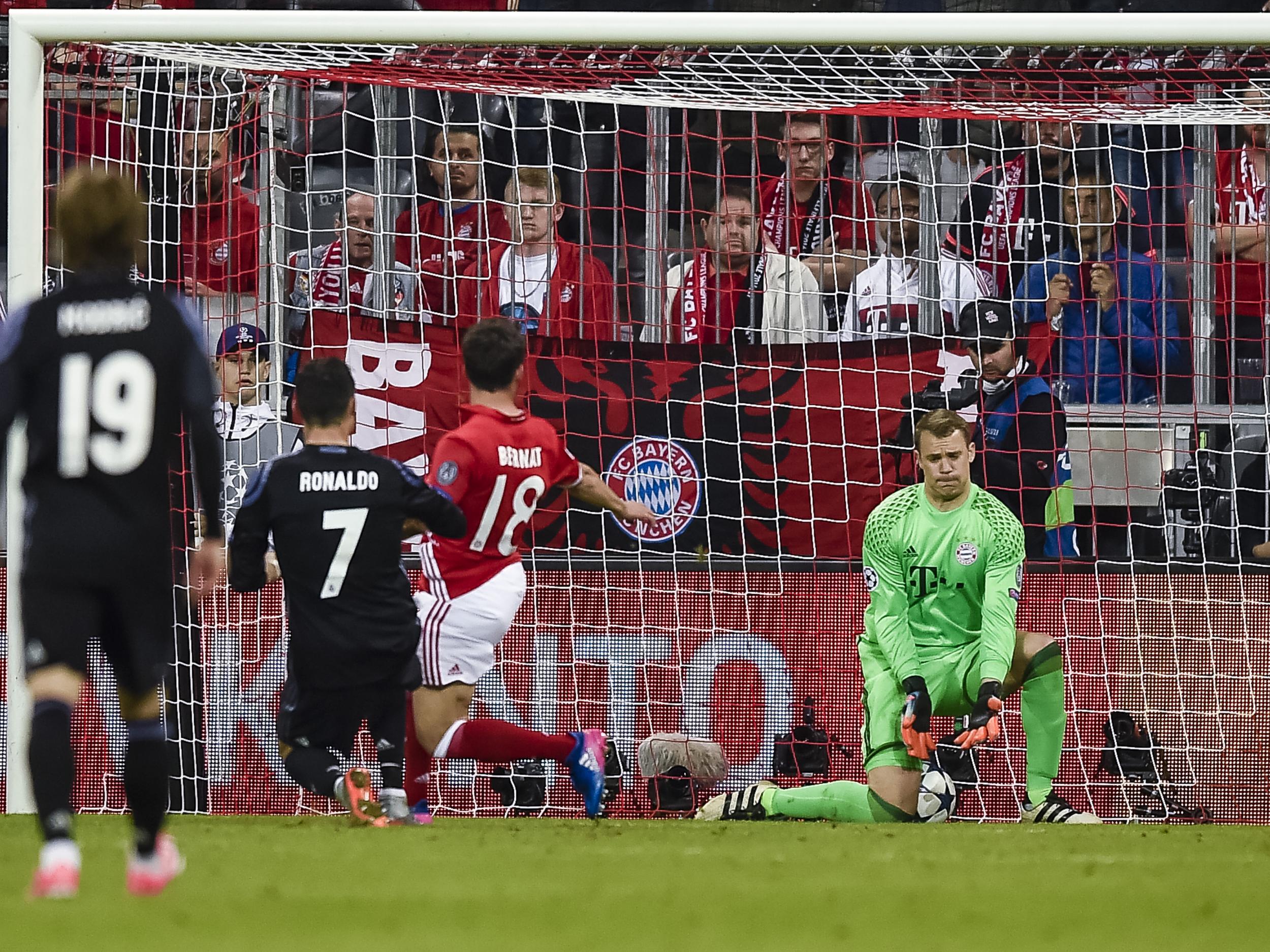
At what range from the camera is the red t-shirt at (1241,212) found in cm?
844

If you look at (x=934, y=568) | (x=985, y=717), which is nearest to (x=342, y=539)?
(x=985, y=717)

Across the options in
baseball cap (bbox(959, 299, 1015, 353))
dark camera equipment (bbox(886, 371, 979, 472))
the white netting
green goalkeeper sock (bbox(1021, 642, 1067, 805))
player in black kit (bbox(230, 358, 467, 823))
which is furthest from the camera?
baseball cap (bbox(959, 299, 1015, 353))

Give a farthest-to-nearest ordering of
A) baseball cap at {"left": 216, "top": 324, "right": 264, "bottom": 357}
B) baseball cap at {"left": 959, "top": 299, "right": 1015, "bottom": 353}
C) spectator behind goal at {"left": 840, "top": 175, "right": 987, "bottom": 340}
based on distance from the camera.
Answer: spectator behind goal at {"left": 840, "top": 175, "right": 987, "bottom": 340}
baseball cap at {"left": 959, "top": 299, "right": 1015, "bottom": 353}
baseball cap at {"left": 216, "top": 324, "right": 264, "bottom": 357}

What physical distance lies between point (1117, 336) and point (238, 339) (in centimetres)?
392

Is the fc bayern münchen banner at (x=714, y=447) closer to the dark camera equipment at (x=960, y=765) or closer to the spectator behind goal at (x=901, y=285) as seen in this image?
the spectator behind goal at (x=901, y=285)

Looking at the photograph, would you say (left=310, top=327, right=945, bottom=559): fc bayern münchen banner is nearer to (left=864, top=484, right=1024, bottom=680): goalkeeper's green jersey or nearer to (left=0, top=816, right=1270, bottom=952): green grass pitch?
(left=864, top=484, right=1024, bottom=680): goalkeeper's green jersey

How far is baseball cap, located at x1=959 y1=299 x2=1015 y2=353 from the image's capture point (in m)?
8.21

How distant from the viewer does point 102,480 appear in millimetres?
3783

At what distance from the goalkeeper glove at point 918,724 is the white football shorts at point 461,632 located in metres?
1.48

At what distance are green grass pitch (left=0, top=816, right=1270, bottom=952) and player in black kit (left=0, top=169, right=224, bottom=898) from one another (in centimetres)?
A: 32

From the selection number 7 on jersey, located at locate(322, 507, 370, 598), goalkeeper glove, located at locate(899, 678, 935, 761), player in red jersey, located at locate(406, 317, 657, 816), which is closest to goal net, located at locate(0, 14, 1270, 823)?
goalkeeper glove, located at locate(899, 678, 935, 761)

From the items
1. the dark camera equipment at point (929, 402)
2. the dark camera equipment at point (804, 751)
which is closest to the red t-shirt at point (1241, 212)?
the dark camera equipment at point (929, 402)

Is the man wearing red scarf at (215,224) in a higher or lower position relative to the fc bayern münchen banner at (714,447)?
higher

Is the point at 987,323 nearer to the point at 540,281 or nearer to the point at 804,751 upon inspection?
the point at 540,281
